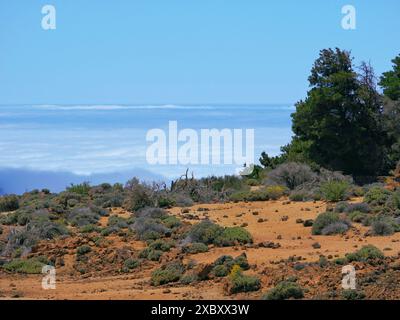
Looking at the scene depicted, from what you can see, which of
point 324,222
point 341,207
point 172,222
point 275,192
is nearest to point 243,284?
point 324,222

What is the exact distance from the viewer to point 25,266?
20812 mm

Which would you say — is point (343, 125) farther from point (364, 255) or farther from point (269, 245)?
point (364, 255)

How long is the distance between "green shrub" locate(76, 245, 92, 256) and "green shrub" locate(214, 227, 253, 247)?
10.9ft

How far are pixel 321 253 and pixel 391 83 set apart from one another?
21.9m

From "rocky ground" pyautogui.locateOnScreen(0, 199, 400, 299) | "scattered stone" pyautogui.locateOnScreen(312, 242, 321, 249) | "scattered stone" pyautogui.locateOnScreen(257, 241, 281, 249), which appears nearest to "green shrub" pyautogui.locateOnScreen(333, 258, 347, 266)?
"rocky ground" pyautogui.locateOnScreen(0, 199, 400, 299)

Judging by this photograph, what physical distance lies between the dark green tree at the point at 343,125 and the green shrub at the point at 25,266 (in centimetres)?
1950

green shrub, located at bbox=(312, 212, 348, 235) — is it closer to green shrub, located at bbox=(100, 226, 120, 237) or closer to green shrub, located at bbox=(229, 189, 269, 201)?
green shrub, located at bbox=(100, 226, 120, 237)

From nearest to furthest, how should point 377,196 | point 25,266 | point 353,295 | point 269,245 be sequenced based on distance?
point 353,295, point 25,266, point 269,245, point 377,196

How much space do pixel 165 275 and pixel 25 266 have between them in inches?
184

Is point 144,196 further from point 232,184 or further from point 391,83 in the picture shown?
point 391,83

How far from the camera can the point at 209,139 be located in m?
37.3

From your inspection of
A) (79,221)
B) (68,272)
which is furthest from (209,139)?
(68,272)

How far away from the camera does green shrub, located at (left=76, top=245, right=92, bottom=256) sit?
72.6 ft

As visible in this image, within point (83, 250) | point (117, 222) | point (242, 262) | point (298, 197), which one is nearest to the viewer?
point (242, 262)
